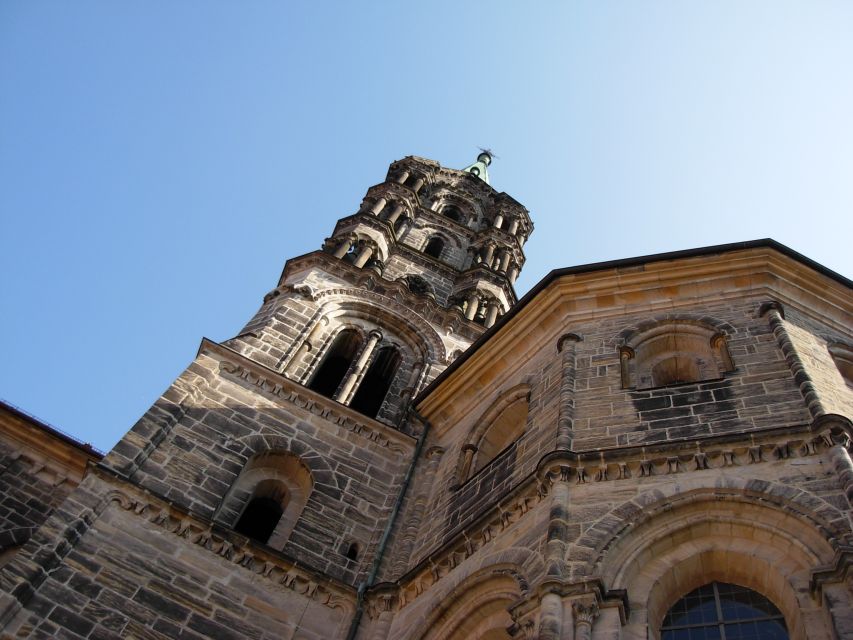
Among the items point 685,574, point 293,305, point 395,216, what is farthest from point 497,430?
point 395,216

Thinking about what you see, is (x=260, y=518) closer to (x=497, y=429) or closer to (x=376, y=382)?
(x=497, y=429)

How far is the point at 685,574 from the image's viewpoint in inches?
315

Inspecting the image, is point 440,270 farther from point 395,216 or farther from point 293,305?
point 293,305

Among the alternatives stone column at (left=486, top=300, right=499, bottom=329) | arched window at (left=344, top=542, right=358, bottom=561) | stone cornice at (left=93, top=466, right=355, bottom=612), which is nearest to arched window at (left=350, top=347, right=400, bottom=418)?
stone column at (left=486, top=300, right=499, bottom=329)

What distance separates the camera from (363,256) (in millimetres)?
21703

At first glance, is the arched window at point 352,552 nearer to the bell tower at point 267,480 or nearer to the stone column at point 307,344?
the bell tower at point 267,480

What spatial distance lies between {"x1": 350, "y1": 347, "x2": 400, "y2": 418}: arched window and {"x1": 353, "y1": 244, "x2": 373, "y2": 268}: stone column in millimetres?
3000

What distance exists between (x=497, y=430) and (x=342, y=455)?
2.55m

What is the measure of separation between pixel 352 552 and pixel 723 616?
567 cm

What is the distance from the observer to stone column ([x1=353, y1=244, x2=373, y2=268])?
21328 mm

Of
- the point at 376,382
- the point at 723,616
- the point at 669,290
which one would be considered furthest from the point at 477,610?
the point at 376,382

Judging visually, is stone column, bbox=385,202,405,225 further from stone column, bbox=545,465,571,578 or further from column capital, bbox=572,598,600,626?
column capital, bbox=572,598,600,626

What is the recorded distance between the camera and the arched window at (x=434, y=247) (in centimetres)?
2578

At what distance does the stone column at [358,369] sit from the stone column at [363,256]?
9.11 feet
